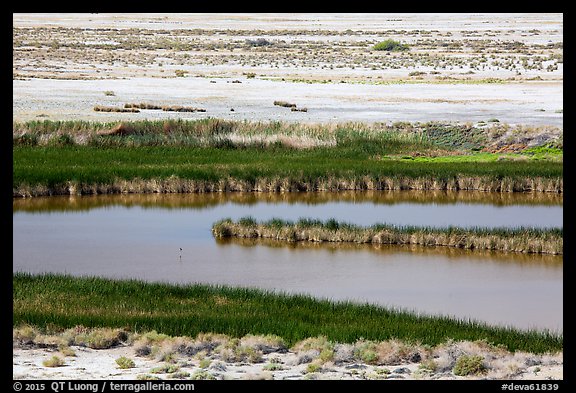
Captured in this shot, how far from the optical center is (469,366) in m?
12.1

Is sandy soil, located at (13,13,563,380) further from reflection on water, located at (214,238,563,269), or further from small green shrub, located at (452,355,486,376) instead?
reflection on water, located at (214,238,563,269)

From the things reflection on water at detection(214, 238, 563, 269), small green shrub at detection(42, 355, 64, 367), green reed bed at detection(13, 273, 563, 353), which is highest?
small green shrub at detection(42, 355, 64, 367)

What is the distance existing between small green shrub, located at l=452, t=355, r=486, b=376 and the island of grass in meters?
20.6

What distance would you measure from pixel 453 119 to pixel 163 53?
55.6 m

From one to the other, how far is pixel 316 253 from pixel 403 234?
2365 mm

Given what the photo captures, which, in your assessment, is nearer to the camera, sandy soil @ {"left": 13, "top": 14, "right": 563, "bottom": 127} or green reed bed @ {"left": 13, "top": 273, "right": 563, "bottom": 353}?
green reed bed @ {"left": 13, "top": 273, "right": 563, "bottom": 353}

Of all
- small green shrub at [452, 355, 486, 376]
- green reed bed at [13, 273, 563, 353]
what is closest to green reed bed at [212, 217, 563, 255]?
green reed bed at [13, 273, 563, 353]

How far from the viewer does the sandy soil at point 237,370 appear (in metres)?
11.7

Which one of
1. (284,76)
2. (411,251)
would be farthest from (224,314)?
(284,76)

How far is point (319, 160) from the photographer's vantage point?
36.6 m

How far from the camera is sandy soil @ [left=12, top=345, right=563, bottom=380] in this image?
11.7 metres

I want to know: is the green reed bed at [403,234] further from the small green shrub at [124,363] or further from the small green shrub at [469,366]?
the small green shrub at [124,363]

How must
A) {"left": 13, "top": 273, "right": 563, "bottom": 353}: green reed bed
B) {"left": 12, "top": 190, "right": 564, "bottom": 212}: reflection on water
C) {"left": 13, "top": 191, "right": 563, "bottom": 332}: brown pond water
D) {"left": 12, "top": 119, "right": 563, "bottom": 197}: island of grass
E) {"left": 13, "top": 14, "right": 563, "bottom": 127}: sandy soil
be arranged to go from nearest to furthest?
{"left": 13, "top": 273, "right": 563, "bottom": 353}: green reed bed → {"left": 13, "top": 191, "right": 563, "bottom": 332}: brown pond water → {"left": 12, "top": 190, "right": 564, "bottom": 212}: reflection on water → {"left": 12, "top": 119, "right": 563, "bottom": 197}: island of grass → {"left": 13, "top": 14, "right": 563, "bottom": 127}: sandy soil
